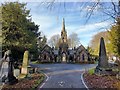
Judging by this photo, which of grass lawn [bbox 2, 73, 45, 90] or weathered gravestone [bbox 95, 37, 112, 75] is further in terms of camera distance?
weathered gravestone [bbox 95, 37, 112, 75]

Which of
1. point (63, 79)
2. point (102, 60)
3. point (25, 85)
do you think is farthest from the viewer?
point (102, 60)

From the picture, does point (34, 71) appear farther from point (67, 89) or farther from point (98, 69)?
point (67, 89)

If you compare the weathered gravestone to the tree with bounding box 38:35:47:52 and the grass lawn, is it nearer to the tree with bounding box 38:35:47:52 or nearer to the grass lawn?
the grass lawn

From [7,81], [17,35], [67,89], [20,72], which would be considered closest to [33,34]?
[17,35]

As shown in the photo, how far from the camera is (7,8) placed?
77.7ft

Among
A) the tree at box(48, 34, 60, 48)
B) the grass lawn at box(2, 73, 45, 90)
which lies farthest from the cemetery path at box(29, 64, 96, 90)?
the tree at box(48, 34, 60, 48)

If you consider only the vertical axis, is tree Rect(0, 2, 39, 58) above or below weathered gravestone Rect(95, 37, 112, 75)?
above

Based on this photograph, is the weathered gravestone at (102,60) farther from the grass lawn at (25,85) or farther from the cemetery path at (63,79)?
the grass lawn at (25,85)

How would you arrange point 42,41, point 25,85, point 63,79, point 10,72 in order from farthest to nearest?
point 42,41 < point 63,79 < point 10,72 < point 25,85

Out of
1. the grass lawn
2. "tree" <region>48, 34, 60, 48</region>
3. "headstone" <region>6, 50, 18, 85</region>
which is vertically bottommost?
the grass lawn

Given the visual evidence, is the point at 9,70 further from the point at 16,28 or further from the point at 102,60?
the point at 16,28

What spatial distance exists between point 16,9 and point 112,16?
70.2 ft

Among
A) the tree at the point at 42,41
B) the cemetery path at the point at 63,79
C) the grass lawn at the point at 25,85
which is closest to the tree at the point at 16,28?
the cemetery path at the point at 63,79

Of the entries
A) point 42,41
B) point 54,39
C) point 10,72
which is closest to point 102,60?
point 10,72
